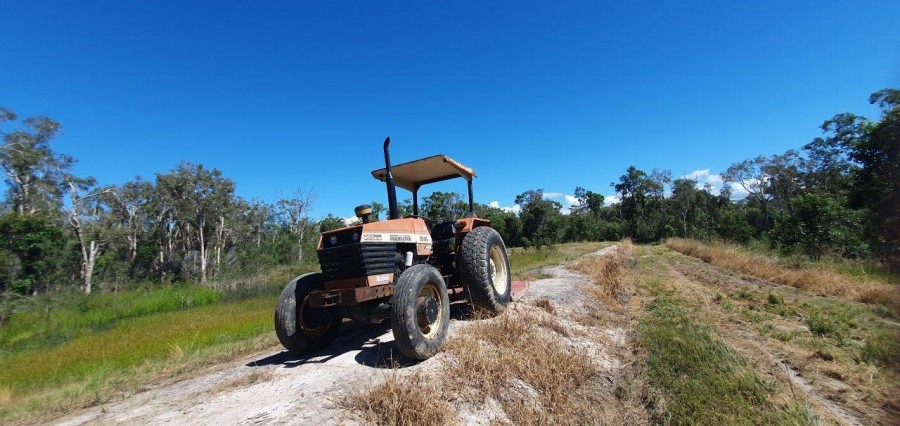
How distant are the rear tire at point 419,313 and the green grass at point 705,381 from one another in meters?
2.24

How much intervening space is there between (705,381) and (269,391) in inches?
161

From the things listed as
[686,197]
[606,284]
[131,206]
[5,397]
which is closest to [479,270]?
[606,284]

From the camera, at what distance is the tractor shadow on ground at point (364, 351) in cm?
413

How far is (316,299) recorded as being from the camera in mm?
4328

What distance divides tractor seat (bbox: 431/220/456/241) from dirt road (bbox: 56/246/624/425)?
60.7 inches

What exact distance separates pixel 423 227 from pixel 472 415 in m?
2.83

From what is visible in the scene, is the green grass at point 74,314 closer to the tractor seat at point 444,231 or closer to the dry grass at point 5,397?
the dry grass at point 5,397

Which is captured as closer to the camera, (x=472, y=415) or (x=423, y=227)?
(x=472, y=415)

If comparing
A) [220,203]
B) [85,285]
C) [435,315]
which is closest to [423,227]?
[435,315]

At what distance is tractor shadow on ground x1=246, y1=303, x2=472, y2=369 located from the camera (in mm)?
4133

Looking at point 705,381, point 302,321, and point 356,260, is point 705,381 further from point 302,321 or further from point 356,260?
point 302,321

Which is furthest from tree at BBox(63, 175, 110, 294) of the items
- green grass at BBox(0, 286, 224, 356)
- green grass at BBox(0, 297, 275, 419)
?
green grass at BBox(0, 297, 275, 419)

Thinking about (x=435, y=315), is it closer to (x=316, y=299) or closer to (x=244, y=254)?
(x=316, y=299)

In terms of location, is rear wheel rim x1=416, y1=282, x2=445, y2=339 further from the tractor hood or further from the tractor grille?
the tractor hood
